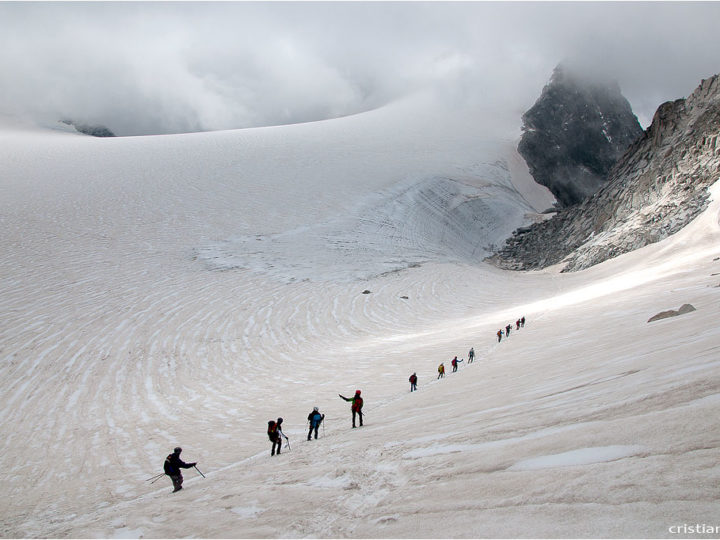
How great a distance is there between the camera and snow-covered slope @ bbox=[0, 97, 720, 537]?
145 inches

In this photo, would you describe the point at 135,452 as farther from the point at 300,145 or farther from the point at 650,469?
the point at 300,145

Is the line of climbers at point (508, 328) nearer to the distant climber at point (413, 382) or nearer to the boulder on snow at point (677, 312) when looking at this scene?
the distant climber at point (413, 382)

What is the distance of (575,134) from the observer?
7388cm

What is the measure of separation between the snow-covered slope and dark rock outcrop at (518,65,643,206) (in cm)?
3113

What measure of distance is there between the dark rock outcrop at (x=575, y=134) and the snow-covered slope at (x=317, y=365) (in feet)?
102

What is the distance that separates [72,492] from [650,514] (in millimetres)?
8651

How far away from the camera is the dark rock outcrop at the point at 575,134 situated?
6888 centimetres

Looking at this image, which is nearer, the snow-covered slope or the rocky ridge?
the snow-covered slope

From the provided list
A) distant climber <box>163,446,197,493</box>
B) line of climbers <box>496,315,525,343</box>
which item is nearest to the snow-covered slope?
distant climber <box>163,446,197,493</box>

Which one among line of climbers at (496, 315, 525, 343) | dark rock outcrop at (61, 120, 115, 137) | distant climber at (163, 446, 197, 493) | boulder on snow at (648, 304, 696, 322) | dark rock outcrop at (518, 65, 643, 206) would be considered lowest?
distant climber at (163, 446, 197, 493)

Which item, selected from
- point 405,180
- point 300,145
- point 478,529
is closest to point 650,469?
point 478,529

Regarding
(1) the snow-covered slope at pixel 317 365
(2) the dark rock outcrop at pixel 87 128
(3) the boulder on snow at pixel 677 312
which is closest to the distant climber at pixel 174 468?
(1) the snow-covered slope at pixel 317 365

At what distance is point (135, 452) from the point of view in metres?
9.71

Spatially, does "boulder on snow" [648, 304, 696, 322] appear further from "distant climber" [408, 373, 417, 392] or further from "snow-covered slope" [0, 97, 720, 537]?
"distant climber" [408, 373, 417, 392]
